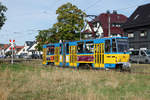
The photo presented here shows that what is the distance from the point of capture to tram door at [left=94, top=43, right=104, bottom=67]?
17.2 m

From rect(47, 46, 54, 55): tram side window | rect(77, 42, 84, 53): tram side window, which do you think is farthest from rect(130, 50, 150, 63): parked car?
rect(47, 46, 54, 55): tram side window

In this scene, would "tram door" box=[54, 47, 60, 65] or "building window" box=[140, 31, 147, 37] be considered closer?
"tram door" box=[54, 47, 60, 65]

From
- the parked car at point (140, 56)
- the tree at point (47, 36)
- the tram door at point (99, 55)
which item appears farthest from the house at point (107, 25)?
the tram door at point (99, 55)

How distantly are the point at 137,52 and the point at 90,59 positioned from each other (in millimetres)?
13799

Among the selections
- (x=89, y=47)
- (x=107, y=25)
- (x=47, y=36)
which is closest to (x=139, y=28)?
(x=107, y=25)

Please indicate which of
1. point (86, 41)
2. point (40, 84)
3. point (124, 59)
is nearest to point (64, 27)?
point (86, 41)

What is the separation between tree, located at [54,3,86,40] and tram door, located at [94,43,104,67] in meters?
20.3

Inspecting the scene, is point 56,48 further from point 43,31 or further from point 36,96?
point 43,31

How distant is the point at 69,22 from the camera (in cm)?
3875

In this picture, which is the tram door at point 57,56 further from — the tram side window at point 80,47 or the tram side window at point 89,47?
the tram side window at point 89,47

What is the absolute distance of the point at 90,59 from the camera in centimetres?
1816

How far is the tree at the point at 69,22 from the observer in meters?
37.8

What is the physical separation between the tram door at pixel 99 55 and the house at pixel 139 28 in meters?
22.9

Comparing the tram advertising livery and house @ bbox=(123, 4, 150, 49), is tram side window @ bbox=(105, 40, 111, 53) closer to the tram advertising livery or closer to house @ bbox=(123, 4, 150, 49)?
the tram advertising livery
